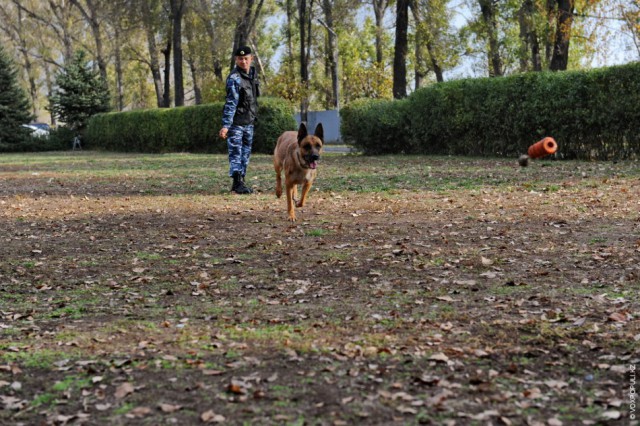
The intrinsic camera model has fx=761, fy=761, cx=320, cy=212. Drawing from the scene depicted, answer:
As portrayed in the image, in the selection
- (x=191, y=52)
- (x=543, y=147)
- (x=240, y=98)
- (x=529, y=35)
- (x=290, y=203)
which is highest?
(x=191, y=52)

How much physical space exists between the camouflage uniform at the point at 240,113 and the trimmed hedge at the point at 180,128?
15.7 m

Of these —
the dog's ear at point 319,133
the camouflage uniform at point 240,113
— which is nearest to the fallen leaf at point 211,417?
the dog's ear at point 319,133

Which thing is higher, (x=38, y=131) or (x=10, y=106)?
(x=10, y=106)

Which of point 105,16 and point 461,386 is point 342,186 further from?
point 105,16

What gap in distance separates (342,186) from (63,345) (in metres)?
10.1

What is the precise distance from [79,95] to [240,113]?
35.9m

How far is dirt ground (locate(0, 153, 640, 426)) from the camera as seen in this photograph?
12.6 ft

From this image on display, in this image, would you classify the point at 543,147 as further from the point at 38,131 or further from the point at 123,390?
the point at 38,131

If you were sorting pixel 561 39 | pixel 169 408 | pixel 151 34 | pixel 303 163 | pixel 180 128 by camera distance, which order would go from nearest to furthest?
1. pixel 169 408
2. pixel 303 163
3. pixel 561 39
4. pixel 180 128
5. pixel 151 34

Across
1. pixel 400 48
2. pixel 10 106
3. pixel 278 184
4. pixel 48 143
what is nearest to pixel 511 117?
pixel 400 48

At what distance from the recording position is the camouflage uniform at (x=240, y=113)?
41.6ft

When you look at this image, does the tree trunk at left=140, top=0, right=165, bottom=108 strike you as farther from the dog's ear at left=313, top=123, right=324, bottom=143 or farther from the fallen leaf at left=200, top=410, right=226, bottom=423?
the fallen leaf at left=200, top=410, right=226, bottom=423

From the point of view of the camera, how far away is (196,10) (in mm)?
41344

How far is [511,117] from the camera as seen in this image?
20.5 meters
